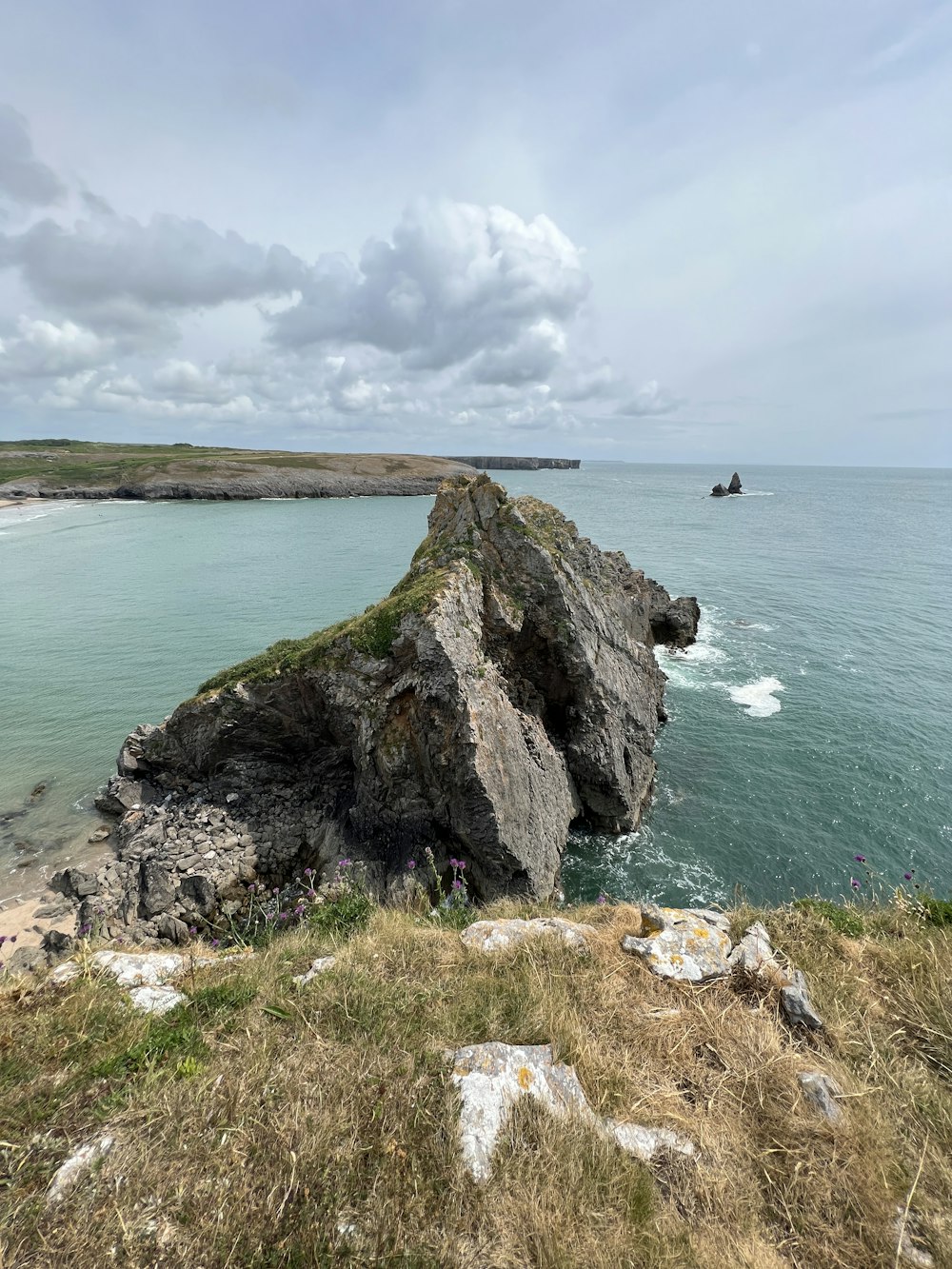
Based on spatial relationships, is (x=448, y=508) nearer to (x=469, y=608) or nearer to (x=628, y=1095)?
(x=469, y=608)

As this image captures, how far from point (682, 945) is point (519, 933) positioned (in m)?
2.08

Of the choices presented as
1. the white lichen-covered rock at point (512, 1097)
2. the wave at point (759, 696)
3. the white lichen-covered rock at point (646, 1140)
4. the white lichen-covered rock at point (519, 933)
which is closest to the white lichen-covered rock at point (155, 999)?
the white lichen-covered rock at point (512, 1097)

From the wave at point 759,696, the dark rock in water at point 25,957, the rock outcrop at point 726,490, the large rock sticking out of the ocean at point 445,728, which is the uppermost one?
the rock outcrop at point 726,490

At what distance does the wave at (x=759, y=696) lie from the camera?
27.8 metres

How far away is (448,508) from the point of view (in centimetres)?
2219

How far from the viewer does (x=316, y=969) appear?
6449mm

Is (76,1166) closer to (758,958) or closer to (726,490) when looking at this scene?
(758,958)

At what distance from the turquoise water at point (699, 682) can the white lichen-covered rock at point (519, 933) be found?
10.6 meters

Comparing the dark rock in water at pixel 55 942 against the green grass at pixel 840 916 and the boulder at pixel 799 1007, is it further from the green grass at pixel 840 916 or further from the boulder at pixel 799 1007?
the green grass at pixel 840 916

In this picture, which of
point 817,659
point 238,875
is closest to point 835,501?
point 817,659

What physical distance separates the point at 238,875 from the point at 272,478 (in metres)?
155

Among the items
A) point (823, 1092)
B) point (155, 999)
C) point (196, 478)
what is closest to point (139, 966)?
point (155, 999)

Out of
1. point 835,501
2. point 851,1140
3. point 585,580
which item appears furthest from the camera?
point 835,501

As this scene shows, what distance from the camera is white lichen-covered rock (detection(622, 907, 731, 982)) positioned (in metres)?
6.31
